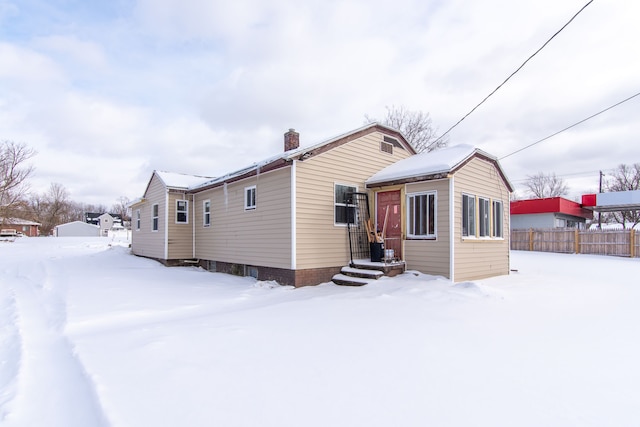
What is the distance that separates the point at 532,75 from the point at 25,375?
13.0m

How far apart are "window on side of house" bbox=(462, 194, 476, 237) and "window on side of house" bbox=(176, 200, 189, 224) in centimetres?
1075

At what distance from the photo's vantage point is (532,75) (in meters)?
10.4

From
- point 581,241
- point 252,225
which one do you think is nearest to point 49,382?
point 252,225

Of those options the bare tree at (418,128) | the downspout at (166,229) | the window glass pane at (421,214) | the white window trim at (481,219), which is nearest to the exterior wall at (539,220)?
the bare tree at (418,128)

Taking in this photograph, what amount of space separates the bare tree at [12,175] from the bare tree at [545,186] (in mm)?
64728

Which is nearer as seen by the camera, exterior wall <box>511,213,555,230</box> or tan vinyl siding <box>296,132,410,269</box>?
tan vinyl siding <box>296,132,410,269</box>

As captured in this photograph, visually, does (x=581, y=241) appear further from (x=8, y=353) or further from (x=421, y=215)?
(x=8, y=353)

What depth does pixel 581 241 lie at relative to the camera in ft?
64.6

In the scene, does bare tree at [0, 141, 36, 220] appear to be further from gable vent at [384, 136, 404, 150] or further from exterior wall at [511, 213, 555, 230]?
exterior wall at [511, 213, 555, 230]

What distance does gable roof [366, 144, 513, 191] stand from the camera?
914 centimetres

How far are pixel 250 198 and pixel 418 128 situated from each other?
67.1ft

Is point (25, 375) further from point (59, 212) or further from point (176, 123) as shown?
point (59, 212)

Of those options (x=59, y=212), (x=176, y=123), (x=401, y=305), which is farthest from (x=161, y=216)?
(x=59, y=212)

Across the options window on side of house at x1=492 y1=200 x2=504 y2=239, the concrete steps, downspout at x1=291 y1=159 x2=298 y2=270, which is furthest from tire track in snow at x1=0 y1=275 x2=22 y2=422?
window on side of house at x1=492 y1=200 x2=504 y2=239
